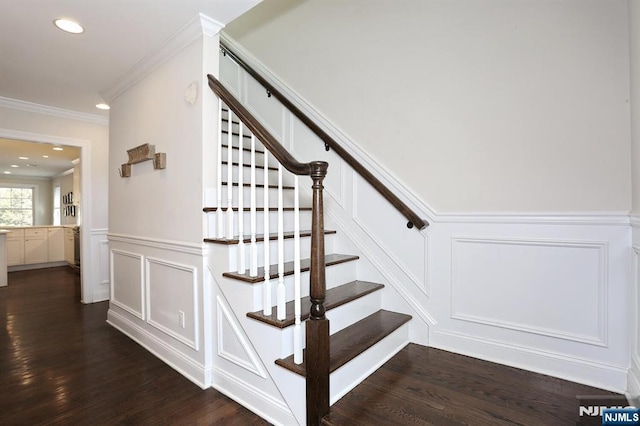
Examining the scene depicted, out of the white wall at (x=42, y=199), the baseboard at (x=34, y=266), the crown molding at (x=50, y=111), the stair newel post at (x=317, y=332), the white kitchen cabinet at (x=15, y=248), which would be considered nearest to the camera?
the stair newel post at (x=317, y=332)

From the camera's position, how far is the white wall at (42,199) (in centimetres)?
930

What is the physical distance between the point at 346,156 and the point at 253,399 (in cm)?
180

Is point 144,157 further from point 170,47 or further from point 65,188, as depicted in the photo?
point 65,188

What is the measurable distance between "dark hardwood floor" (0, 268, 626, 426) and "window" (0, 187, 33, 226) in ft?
27.8

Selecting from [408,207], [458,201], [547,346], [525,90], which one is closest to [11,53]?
[408,207]

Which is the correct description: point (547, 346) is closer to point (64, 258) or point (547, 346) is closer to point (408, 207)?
point (408, 207)

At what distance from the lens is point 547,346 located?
1881 millimetres

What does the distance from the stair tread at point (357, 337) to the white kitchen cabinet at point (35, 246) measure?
7.99m

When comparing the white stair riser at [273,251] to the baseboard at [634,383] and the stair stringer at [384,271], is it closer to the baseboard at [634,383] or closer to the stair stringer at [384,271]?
the stair stringer at [384,271]

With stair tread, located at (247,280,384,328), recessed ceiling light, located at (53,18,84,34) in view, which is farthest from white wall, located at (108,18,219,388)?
stair tread, located at (247,280,384,328)

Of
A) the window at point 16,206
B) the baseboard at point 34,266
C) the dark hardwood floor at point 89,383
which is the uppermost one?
the window at point 16,206

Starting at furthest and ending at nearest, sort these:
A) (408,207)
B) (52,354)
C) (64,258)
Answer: (64,258) < (52,354) < (408,207)

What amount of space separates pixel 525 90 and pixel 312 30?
76.4 inches

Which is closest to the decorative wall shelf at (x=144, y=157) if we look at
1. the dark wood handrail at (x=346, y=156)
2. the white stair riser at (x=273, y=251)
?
the white stair riser at (x=273, y=251)
